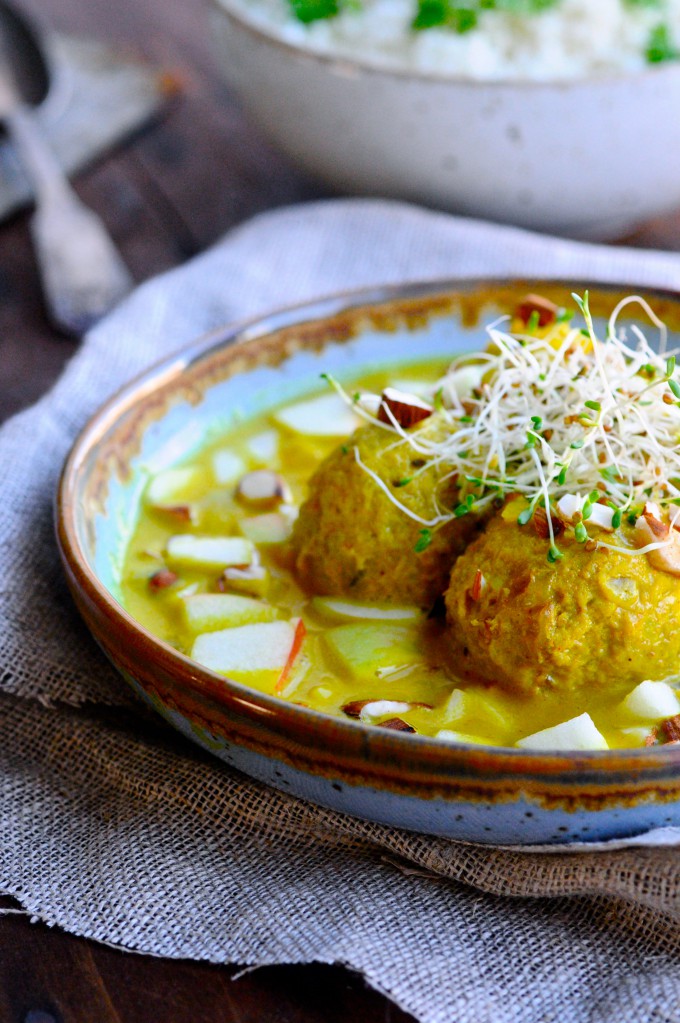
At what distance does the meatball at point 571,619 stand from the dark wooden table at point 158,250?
625 mm

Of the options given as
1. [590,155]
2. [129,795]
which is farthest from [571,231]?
[129,795]

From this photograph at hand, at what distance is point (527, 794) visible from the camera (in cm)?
193

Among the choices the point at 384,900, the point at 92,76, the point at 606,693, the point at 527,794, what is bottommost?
the point at 384,900

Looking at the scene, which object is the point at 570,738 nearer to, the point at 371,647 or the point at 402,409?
the point at 371,647

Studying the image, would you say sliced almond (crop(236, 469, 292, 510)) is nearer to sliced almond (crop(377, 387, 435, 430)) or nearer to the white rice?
sliced almond (crop(377, 387, 435, 430))

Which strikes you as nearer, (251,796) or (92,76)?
(251,796)

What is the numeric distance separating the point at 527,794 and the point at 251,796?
24.3 inches

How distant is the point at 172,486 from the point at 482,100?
1.68 metres

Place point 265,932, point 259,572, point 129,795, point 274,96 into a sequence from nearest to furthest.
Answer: point 265,932
point 129,795
point 259,572
point 274,96

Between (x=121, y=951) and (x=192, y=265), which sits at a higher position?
(x=192, y=265)

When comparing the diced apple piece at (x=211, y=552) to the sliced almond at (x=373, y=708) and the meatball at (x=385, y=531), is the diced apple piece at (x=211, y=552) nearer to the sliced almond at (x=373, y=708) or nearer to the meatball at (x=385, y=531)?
the meatball at (x=385, y=531)

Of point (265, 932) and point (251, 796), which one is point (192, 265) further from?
point (265, 932)

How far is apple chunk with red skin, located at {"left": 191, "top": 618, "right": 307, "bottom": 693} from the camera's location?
239cm

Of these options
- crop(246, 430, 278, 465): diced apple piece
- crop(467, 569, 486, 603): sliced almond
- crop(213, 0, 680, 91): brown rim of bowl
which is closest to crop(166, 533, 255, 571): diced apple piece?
crop(246, 430, 278, 465): diced apple piece
